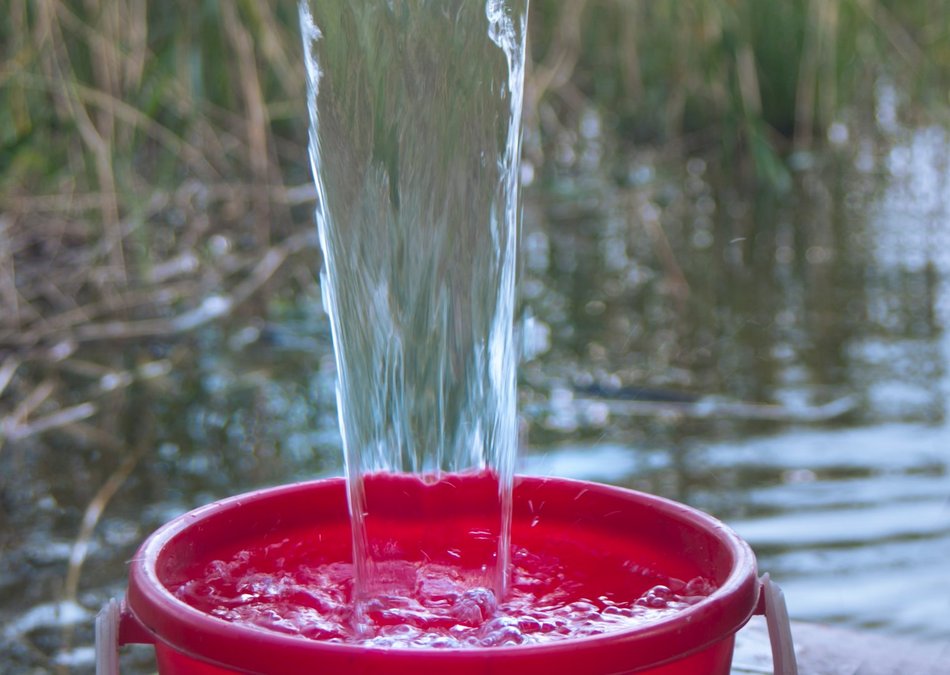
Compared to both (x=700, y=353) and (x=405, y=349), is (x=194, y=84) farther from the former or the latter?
(x=405, y=349)

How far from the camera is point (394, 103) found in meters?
0.86

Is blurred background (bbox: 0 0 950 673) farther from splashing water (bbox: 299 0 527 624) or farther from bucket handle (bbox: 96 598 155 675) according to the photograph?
bucket handle (bbox: 96 598 155 675)

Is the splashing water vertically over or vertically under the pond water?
over

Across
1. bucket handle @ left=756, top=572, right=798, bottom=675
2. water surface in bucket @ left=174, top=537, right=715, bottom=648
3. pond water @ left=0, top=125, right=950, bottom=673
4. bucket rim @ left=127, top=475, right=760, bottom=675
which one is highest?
bucket rim @ left=127, top=475, right=760, bottom=675

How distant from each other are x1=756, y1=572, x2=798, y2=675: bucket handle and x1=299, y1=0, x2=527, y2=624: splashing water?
0.18 m

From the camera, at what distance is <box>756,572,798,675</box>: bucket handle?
2.30 feet

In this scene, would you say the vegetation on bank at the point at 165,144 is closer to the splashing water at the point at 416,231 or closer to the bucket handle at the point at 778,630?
the splashing water at the point at 416,231

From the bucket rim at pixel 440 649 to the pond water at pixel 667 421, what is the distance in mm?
710

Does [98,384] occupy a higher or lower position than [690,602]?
lower

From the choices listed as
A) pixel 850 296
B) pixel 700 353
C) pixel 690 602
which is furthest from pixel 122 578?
pixel 850 296

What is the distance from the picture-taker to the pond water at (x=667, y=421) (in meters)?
1.58

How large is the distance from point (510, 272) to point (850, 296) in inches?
83.4

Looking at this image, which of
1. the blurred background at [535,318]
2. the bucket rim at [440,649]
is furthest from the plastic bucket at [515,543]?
the blurred background at [535,318]

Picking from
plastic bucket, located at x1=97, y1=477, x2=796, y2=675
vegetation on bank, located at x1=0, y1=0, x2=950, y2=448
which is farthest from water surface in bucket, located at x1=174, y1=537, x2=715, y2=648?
vegetation on bank, located at x1=0, y1=0, x2=950, y2=448
